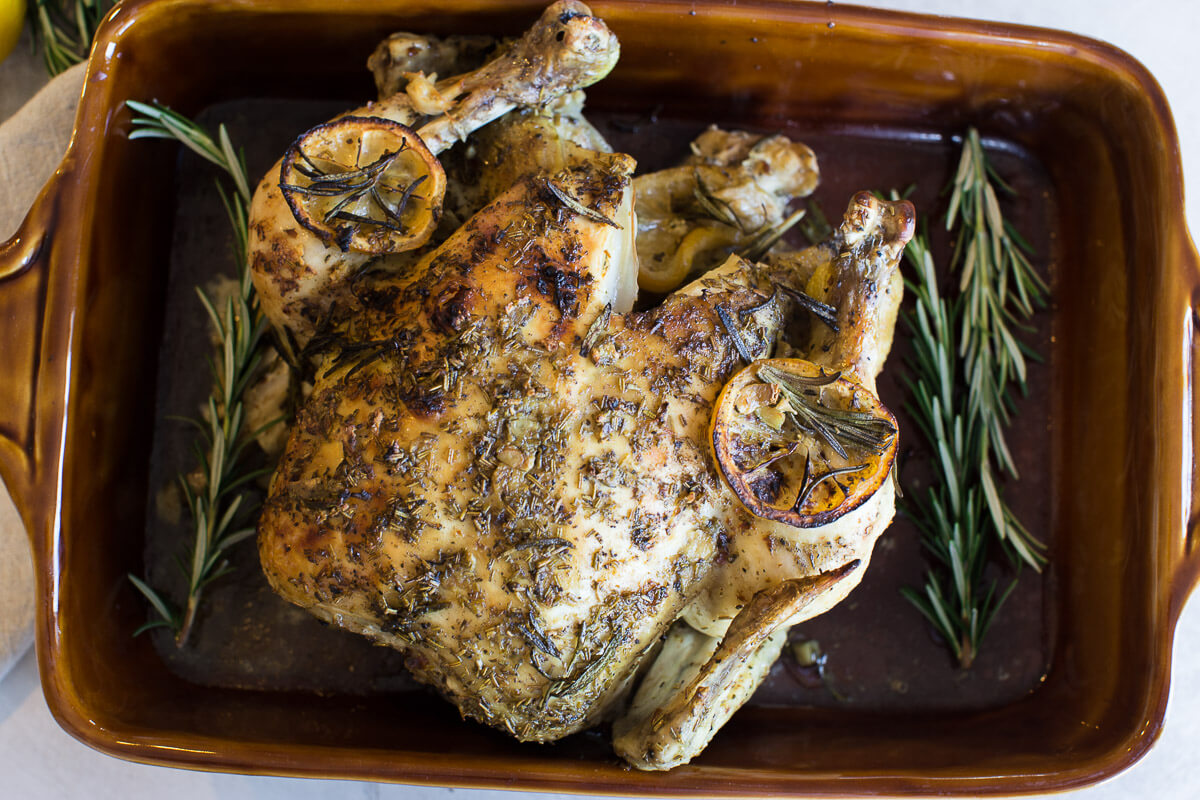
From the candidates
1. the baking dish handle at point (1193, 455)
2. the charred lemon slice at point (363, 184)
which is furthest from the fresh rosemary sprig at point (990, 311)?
the charred lemon slice at point (363, 184)

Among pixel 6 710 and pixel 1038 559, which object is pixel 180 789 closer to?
pixel 6 710

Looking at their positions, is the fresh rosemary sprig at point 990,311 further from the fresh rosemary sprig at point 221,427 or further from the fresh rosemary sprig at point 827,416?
the fresh rosemary sprig at point 221,427

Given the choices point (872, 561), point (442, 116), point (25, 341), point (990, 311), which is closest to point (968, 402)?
point (990, 311)

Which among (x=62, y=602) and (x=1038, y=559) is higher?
(x=62, y=602)

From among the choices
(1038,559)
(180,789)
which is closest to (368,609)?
(180,789)

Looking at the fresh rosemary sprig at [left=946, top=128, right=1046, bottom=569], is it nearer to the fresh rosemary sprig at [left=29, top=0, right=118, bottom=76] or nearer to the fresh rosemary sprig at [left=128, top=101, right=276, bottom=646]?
the fresh rosemary sprig at [left=128, top=101, right=276, bottom=646]
